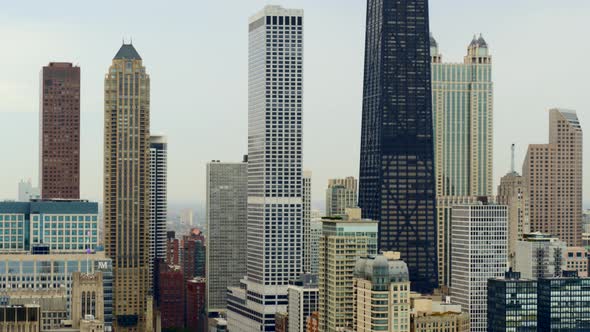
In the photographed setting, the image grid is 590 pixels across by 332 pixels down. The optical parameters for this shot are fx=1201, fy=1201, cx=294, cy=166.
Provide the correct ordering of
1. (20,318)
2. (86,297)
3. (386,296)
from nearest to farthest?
(20,318) < (386,296) < (86,297)

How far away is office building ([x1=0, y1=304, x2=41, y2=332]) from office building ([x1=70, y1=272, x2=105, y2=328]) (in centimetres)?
2134

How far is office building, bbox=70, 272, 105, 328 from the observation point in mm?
183875

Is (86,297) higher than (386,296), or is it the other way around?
(386,296)

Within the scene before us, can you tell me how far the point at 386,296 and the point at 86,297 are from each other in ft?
152

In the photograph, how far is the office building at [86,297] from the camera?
18388 centimetres

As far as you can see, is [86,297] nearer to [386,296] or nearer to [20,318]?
[20,318]

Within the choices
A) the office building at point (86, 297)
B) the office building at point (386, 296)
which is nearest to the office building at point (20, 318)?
the office building at point (86, 297)

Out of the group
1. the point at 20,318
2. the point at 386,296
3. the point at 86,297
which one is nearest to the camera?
the point at 20,318

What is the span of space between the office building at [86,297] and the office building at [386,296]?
4122 centimetres

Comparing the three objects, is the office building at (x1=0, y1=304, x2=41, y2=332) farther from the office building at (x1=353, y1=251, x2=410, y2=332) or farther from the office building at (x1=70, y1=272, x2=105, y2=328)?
the office building at (x1=353, y1=251, x2=410, y2=332)

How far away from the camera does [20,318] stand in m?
160

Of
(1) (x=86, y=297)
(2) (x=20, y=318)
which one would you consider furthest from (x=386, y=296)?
(2) (x=20, y=318)

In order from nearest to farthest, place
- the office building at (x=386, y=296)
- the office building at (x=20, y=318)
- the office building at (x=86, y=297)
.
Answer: the office building at (x=20, y=318)
the office building at (x=386, y=296)
the office building at (x=86, y=297)

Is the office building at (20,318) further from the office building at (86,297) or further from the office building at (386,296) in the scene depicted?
the office building at (386,296)
